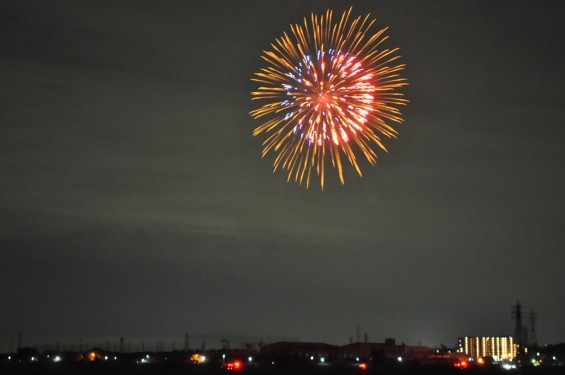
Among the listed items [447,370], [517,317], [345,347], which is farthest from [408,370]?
[517,317]

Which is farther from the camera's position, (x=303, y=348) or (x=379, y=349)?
(x=303, y=348)

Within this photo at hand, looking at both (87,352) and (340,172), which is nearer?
(340,172)

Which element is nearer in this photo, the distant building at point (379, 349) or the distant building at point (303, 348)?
the distant building at point (379, 349)

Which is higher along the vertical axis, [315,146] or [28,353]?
[315,146]

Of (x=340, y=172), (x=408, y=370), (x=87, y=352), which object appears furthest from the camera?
(x=87, y=352)

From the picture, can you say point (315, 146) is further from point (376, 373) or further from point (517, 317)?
point (517, 317)

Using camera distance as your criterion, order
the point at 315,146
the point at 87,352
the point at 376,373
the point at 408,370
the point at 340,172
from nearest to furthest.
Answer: the point at 340,172 < the point at 315,146 < the point at 376,373 < the point at 408,370 < the point at 87,352

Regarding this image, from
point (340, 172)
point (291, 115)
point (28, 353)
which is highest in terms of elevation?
point (291, 115)

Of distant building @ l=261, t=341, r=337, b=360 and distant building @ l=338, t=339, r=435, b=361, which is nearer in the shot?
distant building @ l=338, t=339, r=435, b=361

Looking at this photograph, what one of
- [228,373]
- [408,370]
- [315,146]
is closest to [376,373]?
[408,370]
